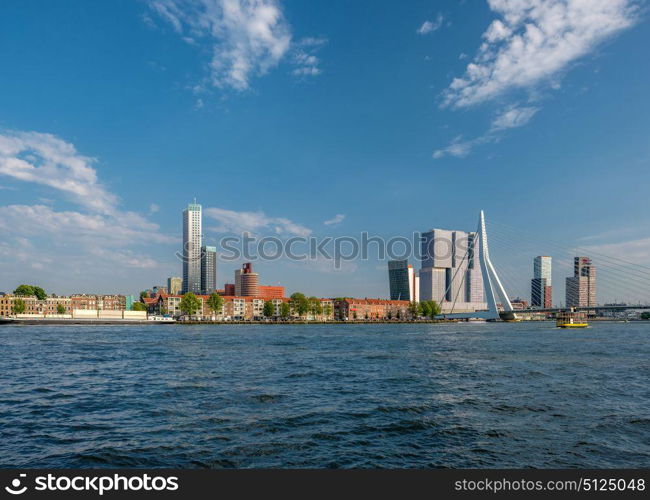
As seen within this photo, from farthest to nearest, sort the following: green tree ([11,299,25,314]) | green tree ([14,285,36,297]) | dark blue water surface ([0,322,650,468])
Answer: green tree ([14,285,36,297]) < green tree ([11,299,25,314]) < dark blue water surface ([0,322,650,468])

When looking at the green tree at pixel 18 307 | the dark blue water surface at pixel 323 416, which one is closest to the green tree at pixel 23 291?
the green tree at pixel 18 307

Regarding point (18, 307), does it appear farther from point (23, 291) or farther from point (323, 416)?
point (323, 416)

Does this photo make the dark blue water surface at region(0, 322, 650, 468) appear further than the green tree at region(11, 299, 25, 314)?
No

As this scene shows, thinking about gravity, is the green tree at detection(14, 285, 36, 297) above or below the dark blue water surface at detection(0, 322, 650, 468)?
below

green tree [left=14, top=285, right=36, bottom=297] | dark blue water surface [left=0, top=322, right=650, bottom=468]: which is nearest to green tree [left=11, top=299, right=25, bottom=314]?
green tree [left=14, top=285, right=36, bottom=297]

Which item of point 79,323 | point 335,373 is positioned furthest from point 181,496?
point 79,323

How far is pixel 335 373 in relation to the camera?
32.5 m

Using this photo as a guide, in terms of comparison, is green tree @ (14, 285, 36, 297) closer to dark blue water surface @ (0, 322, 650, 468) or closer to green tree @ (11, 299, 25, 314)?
green tree @ (11, 299, 25, 314)

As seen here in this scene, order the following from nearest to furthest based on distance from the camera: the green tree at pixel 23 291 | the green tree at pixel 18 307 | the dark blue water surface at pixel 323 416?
the dark blue water surface at pixel 323 416, the green tree at pixel 18 307, the green tree at pixel 23 291

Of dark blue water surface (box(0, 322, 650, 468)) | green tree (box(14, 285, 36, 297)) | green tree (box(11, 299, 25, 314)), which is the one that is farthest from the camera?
green tree (box(14, 285, 36, 297))

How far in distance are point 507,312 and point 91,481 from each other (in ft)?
612

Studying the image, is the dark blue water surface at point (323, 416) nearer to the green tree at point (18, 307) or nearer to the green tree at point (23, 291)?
the green tree at point (18, 307)

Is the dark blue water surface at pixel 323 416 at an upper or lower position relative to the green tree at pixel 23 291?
upper

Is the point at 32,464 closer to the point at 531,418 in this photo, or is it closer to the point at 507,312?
the point at 531,418
